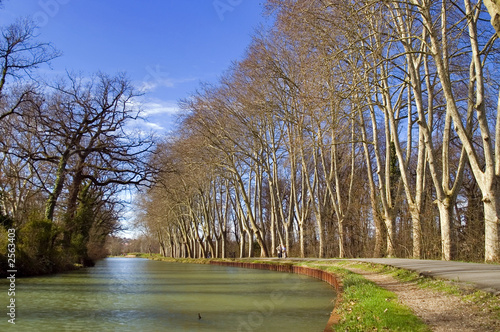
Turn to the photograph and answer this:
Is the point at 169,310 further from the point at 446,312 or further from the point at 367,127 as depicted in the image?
the point at 367,127

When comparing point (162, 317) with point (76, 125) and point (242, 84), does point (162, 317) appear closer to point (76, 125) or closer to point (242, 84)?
point (76, 125)

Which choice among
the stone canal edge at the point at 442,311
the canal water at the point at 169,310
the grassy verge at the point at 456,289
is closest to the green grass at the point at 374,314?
the stone canal edge at the point at 442,311

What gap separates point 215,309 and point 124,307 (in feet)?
6.78

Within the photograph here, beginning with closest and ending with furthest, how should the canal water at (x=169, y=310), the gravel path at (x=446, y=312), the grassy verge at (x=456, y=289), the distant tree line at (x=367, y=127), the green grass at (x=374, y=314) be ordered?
the gravel path at (x=446, y=312) → the green grass at (x=374, y=314) → the grassy verge at (x=456, y=289) → the canal water at (x=169, y=310) → the distant tree line at (x=367, y=127)

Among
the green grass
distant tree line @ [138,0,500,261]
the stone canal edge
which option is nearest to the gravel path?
the stone canal edge

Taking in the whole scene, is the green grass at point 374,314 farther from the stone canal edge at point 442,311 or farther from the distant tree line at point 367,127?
the distant tree line at point 367,127

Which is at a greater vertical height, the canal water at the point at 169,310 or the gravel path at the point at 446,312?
the gravel path at the point at 446,312

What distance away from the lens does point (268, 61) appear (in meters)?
24.6

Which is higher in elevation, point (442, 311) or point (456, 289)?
point (456, 289)

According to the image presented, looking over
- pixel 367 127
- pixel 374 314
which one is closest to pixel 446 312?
pixel 374 314

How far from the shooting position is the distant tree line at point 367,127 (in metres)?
13.7

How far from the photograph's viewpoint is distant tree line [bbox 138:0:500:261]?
13.7 meters

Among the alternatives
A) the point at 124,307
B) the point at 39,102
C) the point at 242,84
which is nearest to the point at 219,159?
the point at 242,84

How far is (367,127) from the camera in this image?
3111 centimetres
